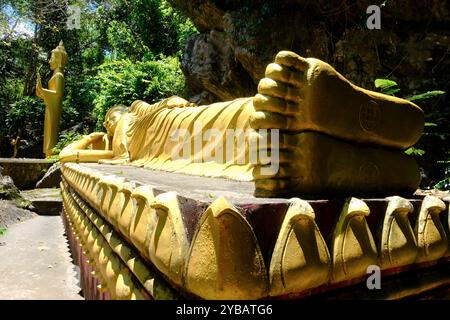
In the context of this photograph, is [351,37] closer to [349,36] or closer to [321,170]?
[349,36]

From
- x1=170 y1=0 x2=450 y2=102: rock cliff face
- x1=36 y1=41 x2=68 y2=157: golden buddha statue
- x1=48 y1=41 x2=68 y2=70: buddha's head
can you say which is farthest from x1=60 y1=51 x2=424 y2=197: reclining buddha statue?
x1=48 y1=41 x2=68 y2=70: buddha's head

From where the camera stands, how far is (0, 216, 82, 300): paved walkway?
2092 millimetres

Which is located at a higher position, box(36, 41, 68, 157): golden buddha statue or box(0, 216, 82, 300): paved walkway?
box(36, 41, 68, 157): golden buddha statue

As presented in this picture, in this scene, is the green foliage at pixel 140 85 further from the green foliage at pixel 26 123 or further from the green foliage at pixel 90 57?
the green foliage at pixel 26 123

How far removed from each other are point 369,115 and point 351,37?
4.47 meters

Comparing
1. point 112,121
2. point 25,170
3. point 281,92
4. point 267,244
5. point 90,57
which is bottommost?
point 25,170

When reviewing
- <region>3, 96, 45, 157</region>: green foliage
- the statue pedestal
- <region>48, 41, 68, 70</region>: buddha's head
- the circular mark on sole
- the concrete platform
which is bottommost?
the concrete platform

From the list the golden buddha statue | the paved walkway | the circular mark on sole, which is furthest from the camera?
the golden buddha statue

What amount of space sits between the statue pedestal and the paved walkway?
1303mm

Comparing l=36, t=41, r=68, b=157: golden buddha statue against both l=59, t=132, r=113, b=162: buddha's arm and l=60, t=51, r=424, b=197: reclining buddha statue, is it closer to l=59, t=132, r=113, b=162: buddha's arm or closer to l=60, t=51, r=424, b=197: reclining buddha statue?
l=59, t=132, r=113, b=162: buddha's arm

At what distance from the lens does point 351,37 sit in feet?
16.4

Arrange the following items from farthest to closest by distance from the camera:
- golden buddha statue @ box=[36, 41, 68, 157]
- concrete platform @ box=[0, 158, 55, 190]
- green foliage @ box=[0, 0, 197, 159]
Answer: golden buddha statue @ box=[36, 41, 68, 157] < green foliage @ box=[0, 0, 197, 159] < concrete platform @ box=[0, 158, 55, 190]

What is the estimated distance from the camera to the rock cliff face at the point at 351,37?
4543 millimetres

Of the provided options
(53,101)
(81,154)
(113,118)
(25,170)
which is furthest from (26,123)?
(81,154)
